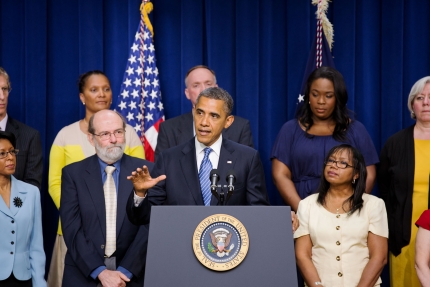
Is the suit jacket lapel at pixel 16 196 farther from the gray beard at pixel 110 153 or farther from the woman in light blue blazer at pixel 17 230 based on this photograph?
the gray beard at pixel 110 153

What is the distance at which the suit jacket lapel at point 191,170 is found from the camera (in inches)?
137

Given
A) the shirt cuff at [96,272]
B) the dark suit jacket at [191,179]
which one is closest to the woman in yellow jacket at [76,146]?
the shirt cuff at [96,272]

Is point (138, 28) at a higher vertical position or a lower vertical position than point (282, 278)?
higher

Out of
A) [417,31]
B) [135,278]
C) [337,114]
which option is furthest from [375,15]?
[135,278]

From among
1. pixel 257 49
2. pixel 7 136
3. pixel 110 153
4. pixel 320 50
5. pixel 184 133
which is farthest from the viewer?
pixel 257 49

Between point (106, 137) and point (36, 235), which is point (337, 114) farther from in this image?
point (36, 235)

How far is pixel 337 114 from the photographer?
15.7ft

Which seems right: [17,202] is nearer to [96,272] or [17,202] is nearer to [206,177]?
[96,272]

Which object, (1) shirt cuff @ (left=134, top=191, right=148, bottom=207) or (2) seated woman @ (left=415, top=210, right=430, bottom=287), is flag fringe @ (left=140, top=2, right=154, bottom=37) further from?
(2) seated woman @ (left=415, top=210, right=430, bottom=287)

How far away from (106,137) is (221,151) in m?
0.81

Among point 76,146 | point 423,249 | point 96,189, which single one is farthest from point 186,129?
point 423,249

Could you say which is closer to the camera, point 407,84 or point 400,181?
point 400,181

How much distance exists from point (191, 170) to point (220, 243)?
79 cm

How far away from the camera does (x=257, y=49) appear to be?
6008 mm
